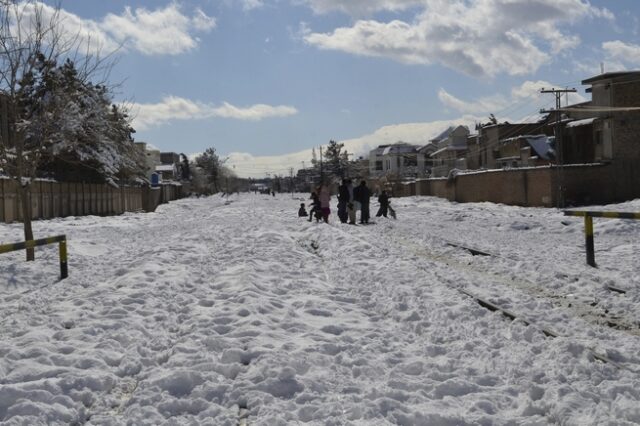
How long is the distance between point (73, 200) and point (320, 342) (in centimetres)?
3432

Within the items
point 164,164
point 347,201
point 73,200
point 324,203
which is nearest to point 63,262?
point 324,203

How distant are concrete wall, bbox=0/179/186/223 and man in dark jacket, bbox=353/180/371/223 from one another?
15.5m

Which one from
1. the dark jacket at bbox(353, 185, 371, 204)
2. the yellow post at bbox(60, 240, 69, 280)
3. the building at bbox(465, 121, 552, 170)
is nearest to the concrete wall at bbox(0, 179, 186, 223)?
the dark jacket at bbox(353, 185, 371, 204)

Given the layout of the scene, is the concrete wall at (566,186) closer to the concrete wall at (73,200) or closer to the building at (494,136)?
the building at (494,136)

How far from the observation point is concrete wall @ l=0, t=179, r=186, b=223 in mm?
28578

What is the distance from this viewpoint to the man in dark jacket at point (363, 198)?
25672mm

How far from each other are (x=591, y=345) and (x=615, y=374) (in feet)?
2.99

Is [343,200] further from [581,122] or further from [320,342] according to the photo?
[581,122]

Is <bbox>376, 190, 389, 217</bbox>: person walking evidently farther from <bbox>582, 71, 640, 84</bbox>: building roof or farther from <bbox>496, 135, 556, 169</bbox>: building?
<bbox>496, 135, 556, 169</bbox>: building

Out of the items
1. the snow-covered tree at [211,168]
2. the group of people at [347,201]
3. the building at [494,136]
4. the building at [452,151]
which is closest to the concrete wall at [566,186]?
the group of people at [347,201]

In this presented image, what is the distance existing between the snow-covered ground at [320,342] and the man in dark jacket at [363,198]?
12175mm

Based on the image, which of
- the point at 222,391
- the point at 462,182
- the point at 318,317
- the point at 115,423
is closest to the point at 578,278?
the point at 318,317

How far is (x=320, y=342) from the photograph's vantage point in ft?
21.2

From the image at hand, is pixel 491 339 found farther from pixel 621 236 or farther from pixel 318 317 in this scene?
pixel 621 236
